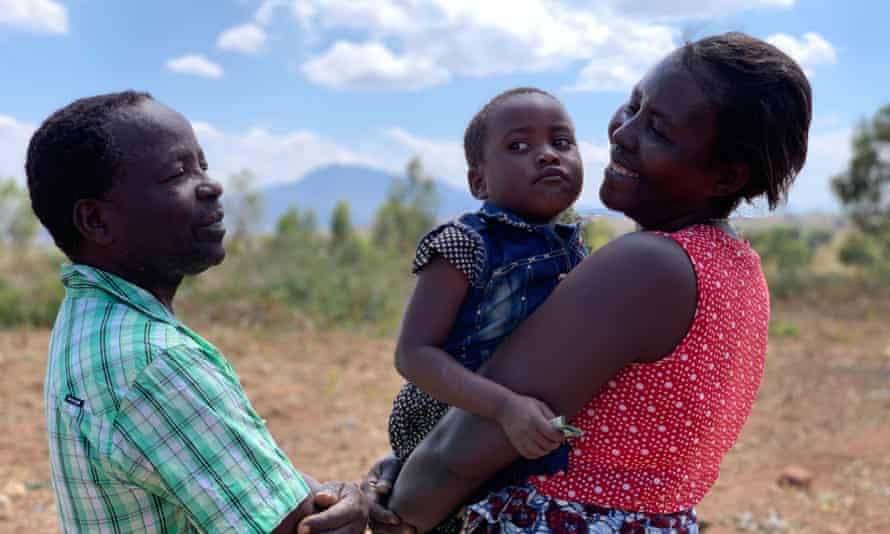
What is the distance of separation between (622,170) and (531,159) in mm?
344

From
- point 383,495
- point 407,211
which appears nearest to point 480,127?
point 383,495

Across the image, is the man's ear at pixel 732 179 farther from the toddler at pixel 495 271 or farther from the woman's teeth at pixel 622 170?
the toddler at pixel 495 271

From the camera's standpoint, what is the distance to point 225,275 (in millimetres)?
12414

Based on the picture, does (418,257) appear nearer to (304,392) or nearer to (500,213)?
(500,213)

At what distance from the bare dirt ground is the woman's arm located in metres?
3.59

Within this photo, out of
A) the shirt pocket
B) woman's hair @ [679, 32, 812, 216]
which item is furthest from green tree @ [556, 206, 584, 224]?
woman's hair @ [679, 32, 812, 216]

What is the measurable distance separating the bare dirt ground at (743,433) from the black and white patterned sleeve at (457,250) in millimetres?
3559

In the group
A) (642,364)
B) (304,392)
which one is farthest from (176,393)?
(304,392)

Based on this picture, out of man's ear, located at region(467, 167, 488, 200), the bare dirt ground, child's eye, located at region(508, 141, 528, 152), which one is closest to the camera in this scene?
child's eye, located at region(508, 141, 528, 152)

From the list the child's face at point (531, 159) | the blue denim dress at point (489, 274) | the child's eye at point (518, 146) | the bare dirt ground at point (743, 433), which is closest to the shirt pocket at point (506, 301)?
the blue denim dress at point (489, 274)

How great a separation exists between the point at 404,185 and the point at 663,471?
24704 millimetres

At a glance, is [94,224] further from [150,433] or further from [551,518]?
[551,518]

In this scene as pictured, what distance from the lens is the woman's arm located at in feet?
4.99

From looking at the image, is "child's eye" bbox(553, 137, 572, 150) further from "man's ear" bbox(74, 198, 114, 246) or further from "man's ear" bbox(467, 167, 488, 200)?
Result: "man's ear" bbox(74, 198, 114, 246)
